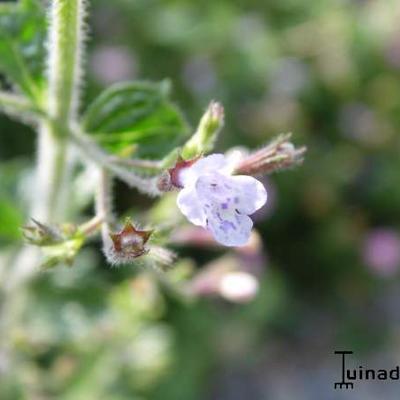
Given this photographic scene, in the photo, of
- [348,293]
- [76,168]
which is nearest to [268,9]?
[348,293]

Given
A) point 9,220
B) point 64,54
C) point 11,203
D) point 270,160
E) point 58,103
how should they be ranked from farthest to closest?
point 11,203, point 9,220, point 58,103, point 64,54, point 270,160

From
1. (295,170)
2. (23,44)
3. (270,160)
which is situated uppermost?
(295,170)

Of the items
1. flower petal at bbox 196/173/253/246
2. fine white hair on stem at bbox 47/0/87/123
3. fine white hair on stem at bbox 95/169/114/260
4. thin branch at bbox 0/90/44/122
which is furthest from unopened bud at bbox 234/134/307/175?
thin branch at bbox 0/90/44/122

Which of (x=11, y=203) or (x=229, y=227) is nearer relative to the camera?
(x=229, y=227)

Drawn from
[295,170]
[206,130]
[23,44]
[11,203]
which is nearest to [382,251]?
[295,170]

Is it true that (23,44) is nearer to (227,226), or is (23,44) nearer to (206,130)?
(206,130)

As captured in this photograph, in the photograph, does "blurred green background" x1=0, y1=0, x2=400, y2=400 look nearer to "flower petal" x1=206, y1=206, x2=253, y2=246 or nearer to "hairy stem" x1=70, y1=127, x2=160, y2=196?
"hairy stem" x1=70, y1=127, x2=160, y2=196

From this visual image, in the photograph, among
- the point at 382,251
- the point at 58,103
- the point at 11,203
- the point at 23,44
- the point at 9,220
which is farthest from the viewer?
the point at 382,251
